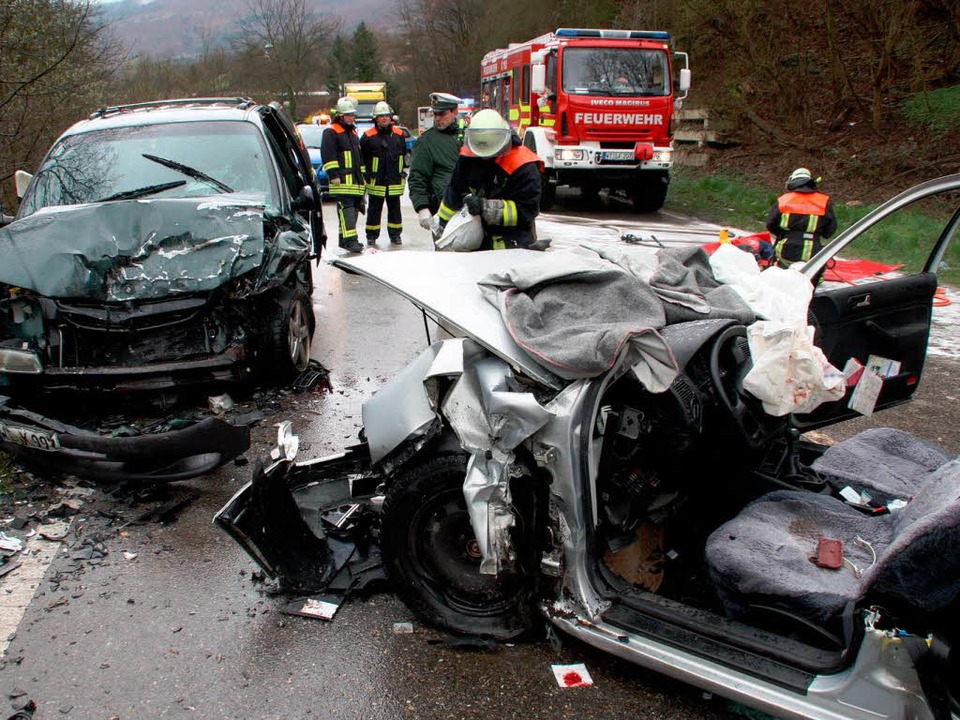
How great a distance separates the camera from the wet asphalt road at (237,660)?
242cm

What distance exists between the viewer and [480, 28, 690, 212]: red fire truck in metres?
13.2

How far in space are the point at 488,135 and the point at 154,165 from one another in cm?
247

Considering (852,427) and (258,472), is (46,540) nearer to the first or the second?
(258,472)

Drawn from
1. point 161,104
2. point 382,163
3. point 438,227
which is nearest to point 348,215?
point 382,163

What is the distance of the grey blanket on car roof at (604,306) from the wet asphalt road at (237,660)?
107cm

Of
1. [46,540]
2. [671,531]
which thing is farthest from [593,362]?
[46,540]

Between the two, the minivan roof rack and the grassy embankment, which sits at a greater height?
the minivan roof rack

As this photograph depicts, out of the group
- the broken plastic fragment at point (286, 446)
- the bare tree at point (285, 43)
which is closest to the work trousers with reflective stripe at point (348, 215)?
the broken plastic fragment at point (286, 446)

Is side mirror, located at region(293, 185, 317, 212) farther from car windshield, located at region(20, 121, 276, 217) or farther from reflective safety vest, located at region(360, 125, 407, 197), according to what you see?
reflective safety vest, located at region(360, 125, 407, 197)

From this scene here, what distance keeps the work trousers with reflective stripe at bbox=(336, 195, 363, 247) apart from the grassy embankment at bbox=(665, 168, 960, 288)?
22.2 feet

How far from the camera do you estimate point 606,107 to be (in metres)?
13.2

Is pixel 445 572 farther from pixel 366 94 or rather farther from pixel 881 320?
pixel 366 94

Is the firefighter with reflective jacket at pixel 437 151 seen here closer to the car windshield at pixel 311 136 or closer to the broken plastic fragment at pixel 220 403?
the broken plastic fragment at pixel 220 403

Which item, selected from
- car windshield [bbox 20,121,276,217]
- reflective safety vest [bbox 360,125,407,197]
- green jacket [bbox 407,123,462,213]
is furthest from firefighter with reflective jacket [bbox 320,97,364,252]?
car windshield [bbox 20,121,276,217]
